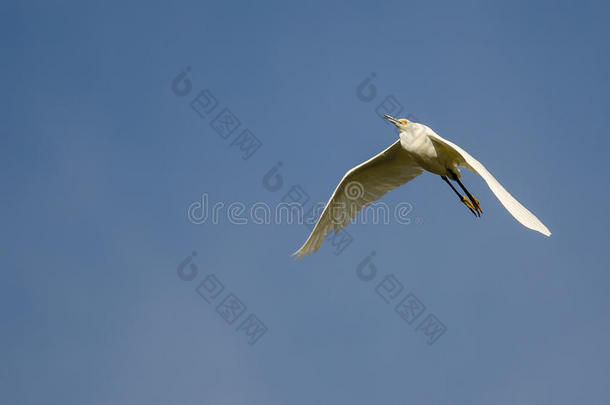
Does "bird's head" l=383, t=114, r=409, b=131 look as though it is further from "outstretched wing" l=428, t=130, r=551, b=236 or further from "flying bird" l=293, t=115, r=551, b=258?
"outstretched wing" l=428, t=130, r=551, b=236

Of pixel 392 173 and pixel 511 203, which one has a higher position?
pixel 392 173

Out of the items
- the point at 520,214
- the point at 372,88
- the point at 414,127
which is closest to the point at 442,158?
the point at 414,127

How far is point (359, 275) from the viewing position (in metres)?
17.9

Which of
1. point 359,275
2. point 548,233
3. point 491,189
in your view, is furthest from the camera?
point 359,275

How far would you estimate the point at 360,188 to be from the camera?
21.2 metres

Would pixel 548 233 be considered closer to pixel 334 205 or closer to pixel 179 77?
pixel 334 205

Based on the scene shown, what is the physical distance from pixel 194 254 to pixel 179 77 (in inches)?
197

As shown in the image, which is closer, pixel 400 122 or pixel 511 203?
pixel 511 203

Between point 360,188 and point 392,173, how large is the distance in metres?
1.10

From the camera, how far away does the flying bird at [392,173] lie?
18.7 meters

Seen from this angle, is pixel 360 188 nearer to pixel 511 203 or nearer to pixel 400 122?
pixel 400 122

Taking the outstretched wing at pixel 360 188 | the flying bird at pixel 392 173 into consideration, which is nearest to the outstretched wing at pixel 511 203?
the flying bird at pixel 392 173

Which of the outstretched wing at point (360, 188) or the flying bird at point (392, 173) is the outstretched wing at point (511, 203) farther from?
the outstretched wing at point (360, 188)

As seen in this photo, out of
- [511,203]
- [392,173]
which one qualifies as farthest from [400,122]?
[511,203]
